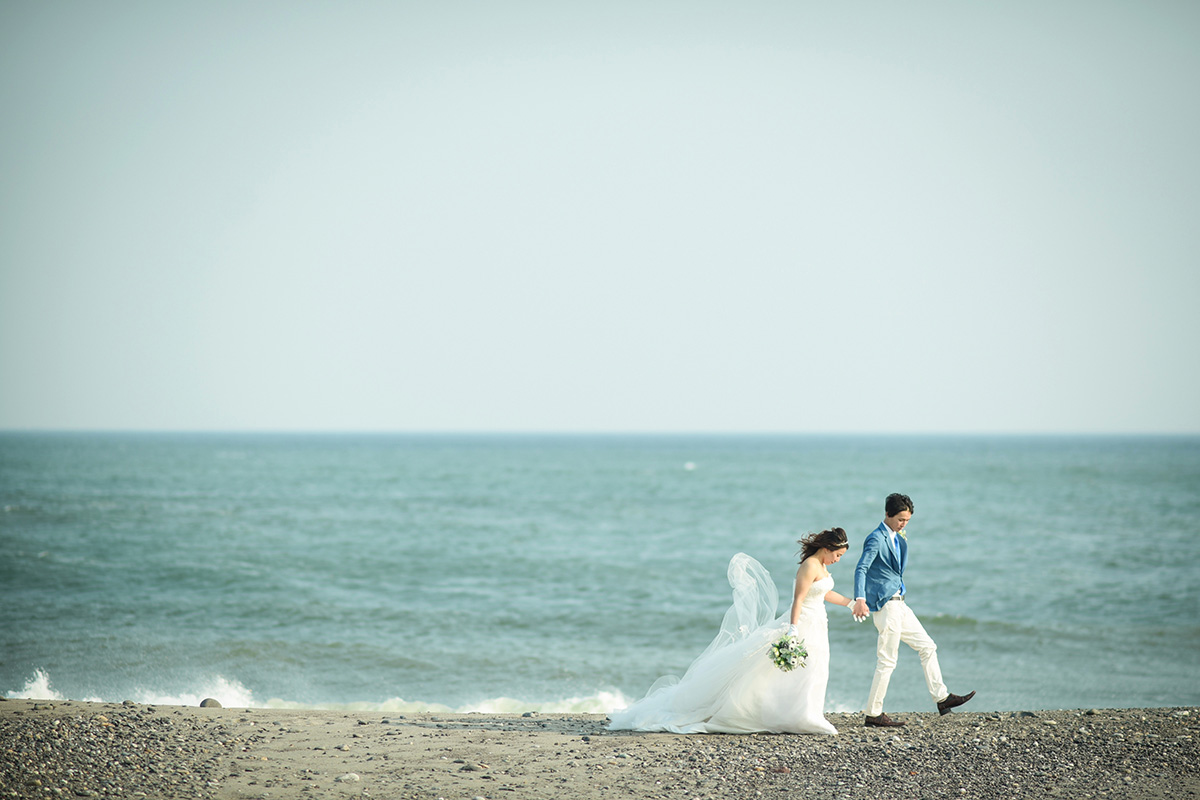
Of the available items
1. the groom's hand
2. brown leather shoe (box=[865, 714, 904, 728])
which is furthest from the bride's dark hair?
brown leather shoe (box=[865, 714, 904, 728])

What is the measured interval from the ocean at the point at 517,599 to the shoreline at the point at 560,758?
3.67 meters

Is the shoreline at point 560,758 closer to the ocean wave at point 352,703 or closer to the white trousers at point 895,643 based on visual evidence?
the white trousers at point 895,643

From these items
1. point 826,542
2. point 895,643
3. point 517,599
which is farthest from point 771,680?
point 517,599

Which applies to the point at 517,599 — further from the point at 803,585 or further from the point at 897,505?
the point at 897,505

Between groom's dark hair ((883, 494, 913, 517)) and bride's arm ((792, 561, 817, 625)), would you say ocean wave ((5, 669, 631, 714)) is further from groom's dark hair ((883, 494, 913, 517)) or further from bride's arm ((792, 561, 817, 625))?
groom's dark hair ((883, 494, 913, 517))

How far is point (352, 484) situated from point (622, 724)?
54.7 metres

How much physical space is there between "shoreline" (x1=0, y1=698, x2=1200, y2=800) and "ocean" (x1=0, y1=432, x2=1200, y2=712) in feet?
12.0

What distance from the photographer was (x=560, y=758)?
7.30 m

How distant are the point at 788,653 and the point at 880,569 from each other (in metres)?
1.24

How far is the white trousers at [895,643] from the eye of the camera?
7961 mm

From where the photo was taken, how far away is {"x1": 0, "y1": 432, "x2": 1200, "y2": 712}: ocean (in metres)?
13.1

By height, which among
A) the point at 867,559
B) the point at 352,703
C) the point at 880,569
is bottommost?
the point at 352,703

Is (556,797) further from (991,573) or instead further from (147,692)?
(991,573)

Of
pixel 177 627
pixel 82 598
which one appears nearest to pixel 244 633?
pixel 177 627
